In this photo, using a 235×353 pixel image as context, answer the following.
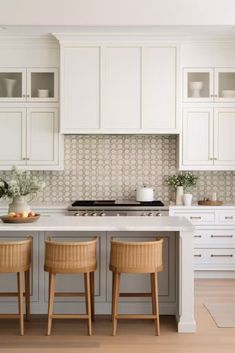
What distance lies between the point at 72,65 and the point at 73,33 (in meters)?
0.38

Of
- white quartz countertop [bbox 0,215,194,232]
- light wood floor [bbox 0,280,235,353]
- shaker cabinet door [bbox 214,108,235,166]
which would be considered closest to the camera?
light wood floor [bbox 0,280,235,353]

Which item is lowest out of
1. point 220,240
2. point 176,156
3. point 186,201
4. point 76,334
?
point 76,334

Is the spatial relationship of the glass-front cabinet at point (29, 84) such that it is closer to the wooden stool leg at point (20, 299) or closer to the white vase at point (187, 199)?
the white vase at point (187, 199)

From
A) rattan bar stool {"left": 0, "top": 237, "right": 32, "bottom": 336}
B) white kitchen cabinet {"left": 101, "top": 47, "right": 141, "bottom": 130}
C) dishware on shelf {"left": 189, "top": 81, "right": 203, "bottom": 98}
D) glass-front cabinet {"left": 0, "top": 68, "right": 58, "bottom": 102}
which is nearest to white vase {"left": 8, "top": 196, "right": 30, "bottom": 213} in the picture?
rattan bar stool {"left": 0, "top": 237, "right": 32, "bottom": 336}

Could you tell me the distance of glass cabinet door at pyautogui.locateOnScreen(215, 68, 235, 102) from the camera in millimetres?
6344

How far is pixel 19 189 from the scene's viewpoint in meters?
4.32

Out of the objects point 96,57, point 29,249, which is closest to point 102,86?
point 96,57

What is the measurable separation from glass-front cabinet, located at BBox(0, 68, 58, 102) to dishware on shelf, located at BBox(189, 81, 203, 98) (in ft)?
5.64

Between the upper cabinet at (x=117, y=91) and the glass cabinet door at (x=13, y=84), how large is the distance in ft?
1.79

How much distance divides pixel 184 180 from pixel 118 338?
118 inches

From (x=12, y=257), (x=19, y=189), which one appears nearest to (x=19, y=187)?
(x=19, y=189)

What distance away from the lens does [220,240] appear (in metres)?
6.12

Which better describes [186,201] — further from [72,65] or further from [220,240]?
[72,65]

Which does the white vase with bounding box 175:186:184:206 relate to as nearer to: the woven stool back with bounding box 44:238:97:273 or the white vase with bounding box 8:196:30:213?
the white vase with bounding box 8:196:30:213
